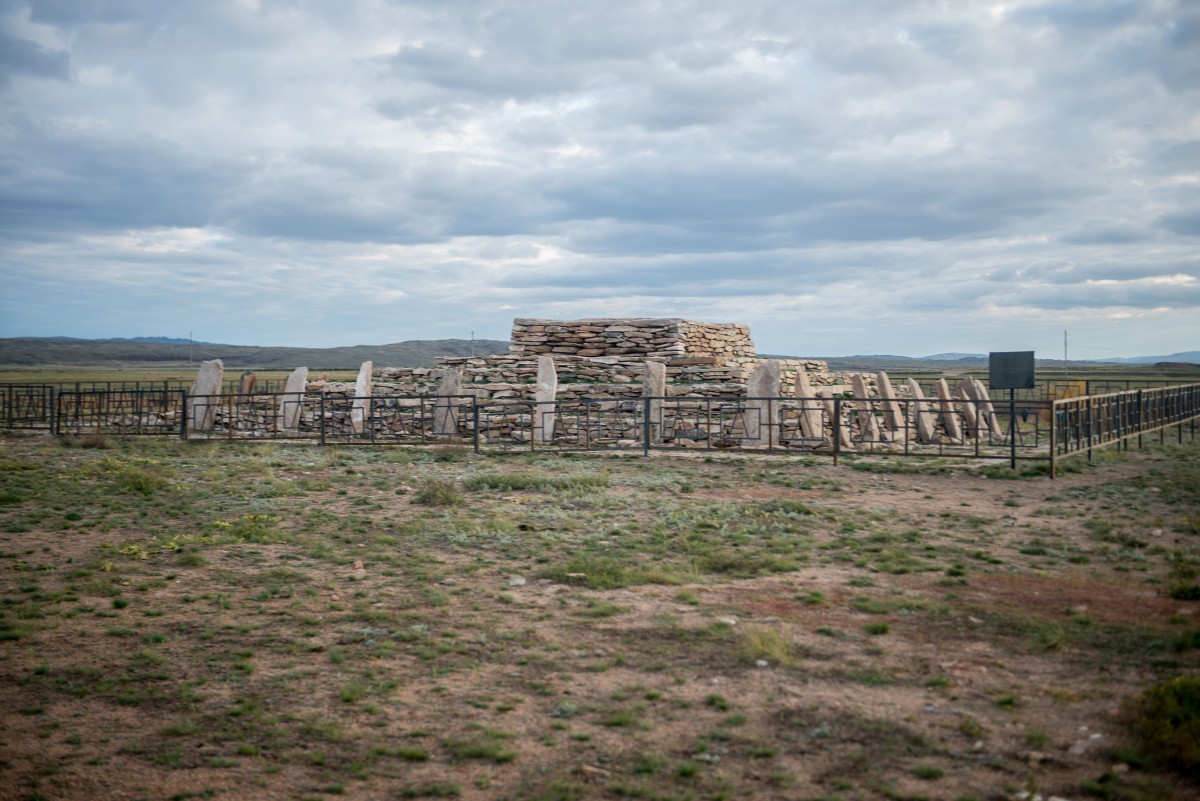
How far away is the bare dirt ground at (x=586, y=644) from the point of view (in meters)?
5.04

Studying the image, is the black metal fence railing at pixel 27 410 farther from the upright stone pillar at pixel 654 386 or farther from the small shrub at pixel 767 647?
the small shrub at pixel 767 647

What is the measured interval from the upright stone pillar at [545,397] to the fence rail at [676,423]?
54 millimetres

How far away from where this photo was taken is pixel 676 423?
75.8 ft

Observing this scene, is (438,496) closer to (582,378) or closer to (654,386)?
(654,386)

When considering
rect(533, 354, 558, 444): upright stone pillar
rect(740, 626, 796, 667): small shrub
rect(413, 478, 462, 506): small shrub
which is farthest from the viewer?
rect(533, 354, 558, 444): upright stone pillar

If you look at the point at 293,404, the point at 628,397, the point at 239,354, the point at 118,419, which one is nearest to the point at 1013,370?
the point at 628,397

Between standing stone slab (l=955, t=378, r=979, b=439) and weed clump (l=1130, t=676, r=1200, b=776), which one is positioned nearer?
weed clump (l=1130, t=676, r=1200, b=776)

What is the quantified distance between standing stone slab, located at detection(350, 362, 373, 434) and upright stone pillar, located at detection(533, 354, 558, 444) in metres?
5.30

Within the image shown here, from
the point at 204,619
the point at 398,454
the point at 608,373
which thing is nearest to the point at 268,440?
the point at 398,454

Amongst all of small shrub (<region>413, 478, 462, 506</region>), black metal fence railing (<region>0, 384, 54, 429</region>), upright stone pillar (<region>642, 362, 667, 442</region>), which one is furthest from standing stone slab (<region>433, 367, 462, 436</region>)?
black metal fence railing (<region>0, 384, 54, 429</region>)

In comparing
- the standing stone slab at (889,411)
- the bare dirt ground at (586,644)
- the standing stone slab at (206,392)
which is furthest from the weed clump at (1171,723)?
the standing stone slab at (206,392)

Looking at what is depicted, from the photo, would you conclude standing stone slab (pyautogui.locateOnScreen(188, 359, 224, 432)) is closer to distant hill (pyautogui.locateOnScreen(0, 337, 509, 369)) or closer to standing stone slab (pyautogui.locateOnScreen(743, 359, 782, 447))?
standing stone slab (pyautogui.locateOnScreen(743, 359, 782, 447))

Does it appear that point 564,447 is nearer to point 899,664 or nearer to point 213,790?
point 899,664

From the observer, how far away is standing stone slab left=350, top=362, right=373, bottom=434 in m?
26.5
